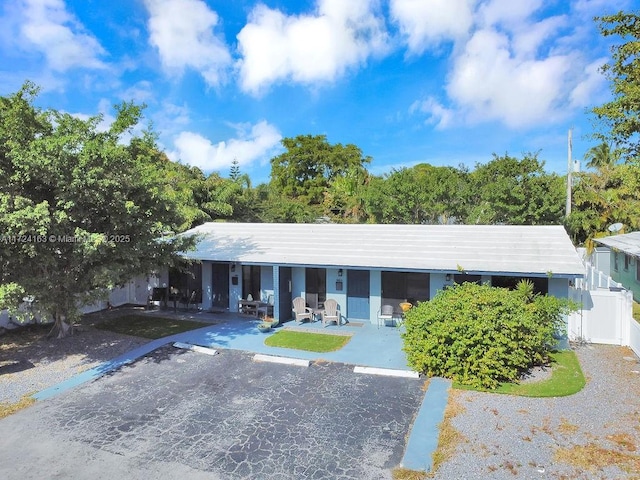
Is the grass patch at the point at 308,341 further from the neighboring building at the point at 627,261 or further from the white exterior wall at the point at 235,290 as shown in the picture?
the neighboring building at the point at 627,261

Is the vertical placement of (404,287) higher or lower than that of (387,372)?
higher

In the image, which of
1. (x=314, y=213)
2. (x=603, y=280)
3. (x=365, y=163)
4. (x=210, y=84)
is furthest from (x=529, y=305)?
(x=365, y=163)

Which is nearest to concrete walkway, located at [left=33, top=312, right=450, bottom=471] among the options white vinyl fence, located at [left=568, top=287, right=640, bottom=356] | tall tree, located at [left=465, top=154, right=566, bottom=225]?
white vinyl fence, located at [left=568, top=287, right=640, bottom=356]

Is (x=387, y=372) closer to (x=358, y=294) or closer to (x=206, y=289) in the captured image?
(x=358, y=294)

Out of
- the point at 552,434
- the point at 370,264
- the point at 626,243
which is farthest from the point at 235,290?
the point at 626,243

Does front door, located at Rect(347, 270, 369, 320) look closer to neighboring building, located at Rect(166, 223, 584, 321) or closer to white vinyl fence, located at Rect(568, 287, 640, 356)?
neighboring building, located at Rect(166, 223, 584, 321)

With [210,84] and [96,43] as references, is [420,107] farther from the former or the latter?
[96,43]

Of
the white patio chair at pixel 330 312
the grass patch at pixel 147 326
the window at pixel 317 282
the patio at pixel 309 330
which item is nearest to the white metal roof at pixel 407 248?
the window at pixel 317 282

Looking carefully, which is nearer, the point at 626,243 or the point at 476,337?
the point at 476,337
